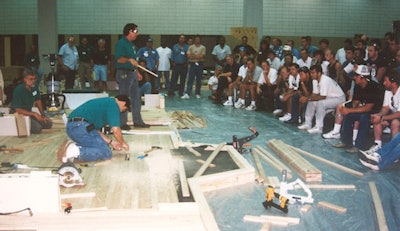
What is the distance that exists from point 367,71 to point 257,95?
13.8ft

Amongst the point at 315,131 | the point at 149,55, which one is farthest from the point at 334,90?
the point at 149,55

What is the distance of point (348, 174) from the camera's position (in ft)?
20.1

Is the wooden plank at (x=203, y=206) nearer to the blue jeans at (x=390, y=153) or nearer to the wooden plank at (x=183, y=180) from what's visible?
the wooden plank at (x=183, y=180)

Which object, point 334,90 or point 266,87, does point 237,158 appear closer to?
point 334,90

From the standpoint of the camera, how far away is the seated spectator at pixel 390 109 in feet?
22.9

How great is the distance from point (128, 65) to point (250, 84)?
4643 millimetres

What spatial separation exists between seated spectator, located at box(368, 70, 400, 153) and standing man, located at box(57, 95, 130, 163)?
347cm

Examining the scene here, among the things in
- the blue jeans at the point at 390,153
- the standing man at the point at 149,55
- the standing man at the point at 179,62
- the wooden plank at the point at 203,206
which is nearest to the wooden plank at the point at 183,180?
the wooden plank at the point at 203,206

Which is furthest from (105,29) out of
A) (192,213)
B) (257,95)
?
(192,213)

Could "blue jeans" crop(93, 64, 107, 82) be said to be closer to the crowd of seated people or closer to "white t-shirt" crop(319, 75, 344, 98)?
the crowd of seated people

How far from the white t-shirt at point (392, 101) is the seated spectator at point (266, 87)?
420cm

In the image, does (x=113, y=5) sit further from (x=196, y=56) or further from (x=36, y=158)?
(x=36, y=158)

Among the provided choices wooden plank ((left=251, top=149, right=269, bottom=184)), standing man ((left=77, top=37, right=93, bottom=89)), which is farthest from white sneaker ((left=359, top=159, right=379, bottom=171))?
standing man ((left=77, top=37, right=93, bottom=89))

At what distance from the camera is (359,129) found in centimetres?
734
